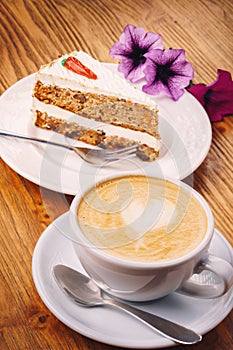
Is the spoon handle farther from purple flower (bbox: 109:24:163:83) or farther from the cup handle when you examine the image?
purple flower (bbox: 109:24:163:83)

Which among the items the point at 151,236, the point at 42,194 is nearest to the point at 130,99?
the point at 42,194

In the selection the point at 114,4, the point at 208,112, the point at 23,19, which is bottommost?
the point at 23,19

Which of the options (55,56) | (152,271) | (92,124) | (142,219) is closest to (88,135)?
(92,124)

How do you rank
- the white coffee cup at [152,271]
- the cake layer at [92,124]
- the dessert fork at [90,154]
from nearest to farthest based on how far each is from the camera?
the white coffee cup at [152,271] → the dessert fork at [90,154] → the cake layer at [92,124]

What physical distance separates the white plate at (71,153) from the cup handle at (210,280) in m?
0.32

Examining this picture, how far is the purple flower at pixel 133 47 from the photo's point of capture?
5.37ft

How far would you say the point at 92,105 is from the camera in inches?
66.5

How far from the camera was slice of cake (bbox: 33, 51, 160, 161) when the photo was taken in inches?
63.4

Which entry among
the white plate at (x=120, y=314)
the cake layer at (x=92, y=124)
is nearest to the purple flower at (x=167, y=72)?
the cake layer at (x=92, y=124)

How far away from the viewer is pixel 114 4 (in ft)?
6.56

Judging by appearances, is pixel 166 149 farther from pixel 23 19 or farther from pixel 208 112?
pixel 23 19

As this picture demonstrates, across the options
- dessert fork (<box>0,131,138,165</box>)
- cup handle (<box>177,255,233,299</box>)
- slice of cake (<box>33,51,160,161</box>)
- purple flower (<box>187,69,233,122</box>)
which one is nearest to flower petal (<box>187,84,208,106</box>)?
purple flower (<box>187,69,233,122</box>)

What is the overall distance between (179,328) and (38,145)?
0.66 meters

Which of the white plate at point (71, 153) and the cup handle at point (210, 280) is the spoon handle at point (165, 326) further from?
the white plate at point (71, 153)
